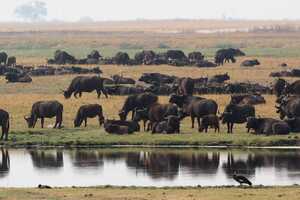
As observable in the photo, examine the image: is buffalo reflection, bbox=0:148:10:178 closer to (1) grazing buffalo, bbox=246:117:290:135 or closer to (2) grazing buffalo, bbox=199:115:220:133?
(2) grazing buffalo, bbox=199:115:220:133

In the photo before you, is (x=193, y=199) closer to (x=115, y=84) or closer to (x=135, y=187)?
(x=135, y=187)

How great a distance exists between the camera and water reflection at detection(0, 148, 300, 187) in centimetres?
3072

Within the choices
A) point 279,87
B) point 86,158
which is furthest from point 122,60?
point 86,158

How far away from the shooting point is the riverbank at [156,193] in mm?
25609

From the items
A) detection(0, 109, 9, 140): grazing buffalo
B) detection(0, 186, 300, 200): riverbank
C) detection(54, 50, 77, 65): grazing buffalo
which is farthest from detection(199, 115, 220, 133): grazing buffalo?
detection(54, 50, 77, 65): grazing buffalo

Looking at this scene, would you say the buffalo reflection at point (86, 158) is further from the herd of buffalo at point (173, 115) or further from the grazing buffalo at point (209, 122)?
the grazing buffalo at point (209, 122)

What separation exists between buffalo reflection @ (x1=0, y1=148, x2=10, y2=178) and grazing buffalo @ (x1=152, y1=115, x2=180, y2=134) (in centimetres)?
597

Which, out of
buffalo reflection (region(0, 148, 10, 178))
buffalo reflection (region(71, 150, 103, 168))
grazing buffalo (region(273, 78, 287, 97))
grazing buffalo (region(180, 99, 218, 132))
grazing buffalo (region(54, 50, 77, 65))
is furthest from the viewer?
grazing buffalo (region(54, 50, 77, 65))

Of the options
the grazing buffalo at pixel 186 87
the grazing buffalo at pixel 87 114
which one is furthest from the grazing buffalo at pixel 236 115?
the grazing buffalo at pixel 186 87

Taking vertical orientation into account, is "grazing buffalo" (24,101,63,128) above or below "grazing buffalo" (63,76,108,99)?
above

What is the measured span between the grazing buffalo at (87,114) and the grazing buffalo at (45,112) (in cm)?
70

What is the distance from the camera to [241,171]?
32438mm

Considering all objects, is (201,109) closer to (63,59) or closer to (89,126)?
(89,126)

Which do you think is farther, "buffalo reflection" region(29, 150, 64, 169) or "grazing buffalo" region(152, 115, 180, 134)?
"grazing buffalo" region(152, 115, 180, 134)
